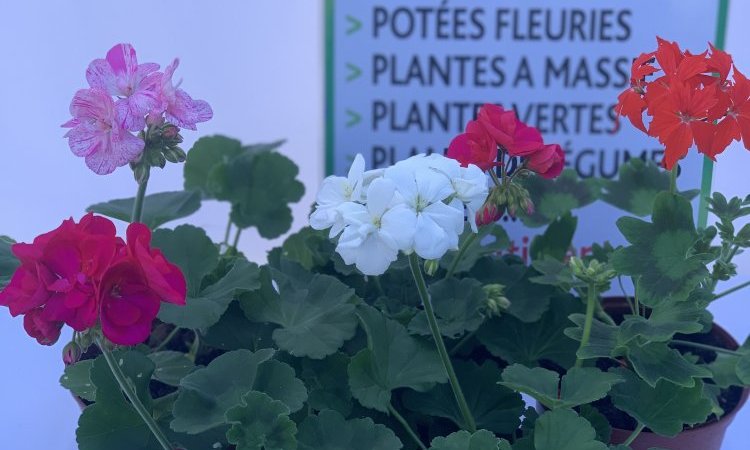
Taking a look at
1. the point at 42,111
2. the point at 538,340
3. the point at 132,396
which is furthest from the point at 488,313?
the point at 42,111

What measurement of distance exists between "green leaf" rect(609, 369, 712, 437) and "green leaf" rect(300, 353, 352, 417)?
0.84 ft

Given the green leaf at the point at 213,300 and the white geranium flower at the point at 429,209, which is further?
the green leaf at the point at 213,300

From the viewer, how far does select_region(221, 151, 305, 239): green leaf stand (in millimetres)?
1195

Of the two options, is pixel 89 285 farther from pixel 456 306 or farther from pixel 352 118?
pixel 352 118

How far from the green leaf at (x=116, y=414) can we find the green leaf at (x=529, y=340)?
37cm

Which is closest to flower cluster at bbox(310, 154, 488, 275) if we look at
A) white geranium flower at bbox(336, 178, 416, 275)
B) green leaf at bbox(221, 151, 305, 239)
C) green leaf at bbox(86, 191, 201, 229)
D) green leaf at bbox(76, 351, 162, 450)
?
white geranium flower at bbox(336, 178, 416, 275)

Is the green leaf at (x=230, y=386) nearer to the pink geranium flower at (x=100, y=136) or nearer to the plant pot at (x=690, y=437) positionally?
the pink geranium flower at (x=100, y=136)

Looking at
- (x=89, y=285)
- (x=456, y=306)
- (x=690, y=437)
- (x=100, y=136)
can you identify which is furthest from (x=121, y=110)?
(x=690, y=437)

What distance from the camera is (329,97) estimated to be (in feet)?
3.77

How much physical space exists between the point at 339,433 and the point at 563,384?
0.69 feet

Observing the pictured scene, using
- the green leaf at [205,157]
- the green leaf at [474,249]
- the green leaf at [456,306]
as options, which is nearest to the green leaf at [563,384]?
the green leaf at [456,306]

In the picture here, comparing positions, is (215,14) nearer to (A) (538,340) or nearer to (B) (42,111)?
(B) (42,111)

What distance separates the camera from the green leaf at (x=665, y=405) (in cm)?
83

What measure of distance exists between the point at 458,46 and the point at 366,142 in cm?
17
